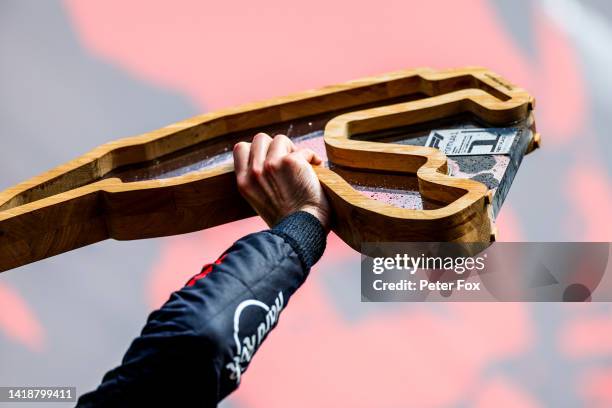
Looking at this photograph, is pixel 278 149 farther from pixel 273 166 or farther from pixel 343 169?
pixel 343 169

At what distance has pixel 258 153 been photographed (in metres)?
1.83

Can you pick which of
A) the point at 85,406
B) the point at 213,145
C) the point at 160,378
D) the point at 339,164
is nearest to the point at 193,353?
the point at 160,378

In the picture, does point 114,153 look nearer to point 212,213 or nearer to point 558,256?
point 212,213

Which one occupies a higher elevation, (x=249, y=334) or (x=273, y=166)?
(x=273, y=166)

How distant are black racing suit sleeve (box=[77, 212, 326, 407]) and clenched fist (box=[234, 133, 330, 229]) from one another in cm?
13

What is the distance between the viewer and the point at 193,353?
151cm

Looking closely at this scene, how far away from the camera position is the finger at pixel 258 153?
180cm

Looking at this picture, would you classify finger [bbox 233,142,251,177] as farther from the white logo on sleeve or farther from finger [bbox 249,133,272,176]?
the white logo on sleeve

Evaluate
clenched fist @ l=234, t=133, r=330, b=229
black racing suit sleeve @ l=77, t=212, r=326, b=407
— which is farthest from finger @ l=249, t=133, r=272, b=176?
black racing suit sleeve @ l=77, t=212, r=326, b=407

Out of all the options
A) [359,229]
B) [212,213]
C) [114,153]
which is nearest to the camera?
[359,229]

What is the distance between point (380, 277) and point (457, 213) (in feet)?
0.74

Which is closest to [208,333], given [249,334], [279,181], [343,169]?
[249,334]

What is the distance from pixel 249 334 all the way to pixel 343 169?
46 centimetres

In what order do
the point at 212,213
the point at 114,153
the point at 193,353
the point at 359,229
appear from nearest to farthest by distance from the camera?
the point at 193,353, the point at 359,229, the point at 212,213, the point at 114,153
